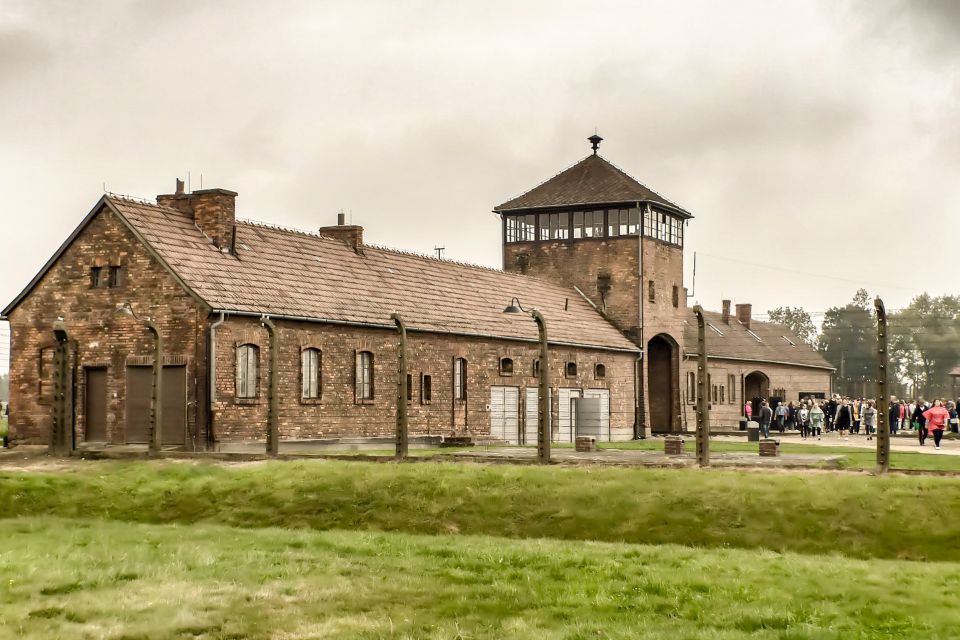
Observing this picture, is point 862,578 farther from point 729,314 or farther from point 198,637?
point 729,314

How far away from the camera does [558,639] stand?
11.3 metres

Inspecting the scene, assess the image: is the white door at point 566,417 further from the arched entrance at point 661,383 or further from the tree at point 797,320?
the tree at point 797,320

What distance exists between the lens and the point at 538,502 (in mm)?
20281

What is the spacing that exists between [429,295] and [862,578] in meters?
28.4

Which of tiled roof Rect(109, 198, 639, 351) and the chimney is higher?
the chimney

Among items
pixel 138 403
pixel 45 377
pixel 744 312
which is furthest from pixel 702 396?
pixel 744 312

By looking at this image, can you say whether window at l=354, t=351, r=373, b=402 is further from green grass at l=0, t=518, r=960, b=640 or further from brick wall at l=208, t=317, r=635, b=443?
green grass at l=0, t=518, r=960, b=640

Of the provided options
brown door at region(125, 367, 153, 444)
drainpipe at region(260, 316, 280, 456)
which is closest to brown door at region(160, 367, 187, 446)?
brown door at region(125, 367, 153, 444)

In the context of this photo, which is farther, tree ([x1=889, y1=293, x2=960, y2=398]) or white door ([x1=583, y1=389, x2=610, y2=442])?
tree ([x1=889, y1=293, x2=960, y2=398])

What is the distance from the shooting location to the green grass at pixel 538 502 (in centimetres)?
1800

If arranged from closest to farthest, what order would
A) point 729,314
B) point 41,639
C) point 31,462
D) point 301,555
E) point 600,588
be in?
point 41,639 → point 600,588 → point 301,555 → point 31,462 → point 729,314

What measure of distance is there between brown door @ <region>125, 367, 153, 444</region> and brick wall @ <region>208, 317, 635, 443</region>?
231 centimetres

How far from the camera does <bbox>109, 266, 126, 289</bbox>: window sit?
3343 cm

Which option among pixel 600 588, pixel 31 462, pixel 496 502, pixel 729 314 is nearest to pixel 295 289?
pixel 31 462
